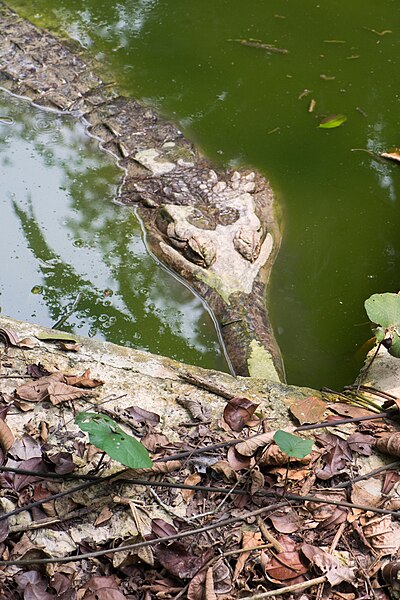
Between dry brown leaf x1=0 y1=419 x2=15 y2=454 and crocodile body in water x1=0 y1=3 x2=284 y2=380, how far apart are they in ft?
4.81

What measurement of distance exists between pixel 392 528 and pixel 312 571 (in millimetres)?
273

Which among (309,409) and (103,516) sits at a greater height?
(103,516)

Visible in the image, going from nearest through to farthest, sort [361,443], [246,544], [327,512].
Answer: [246,544] < [327,512] < [361,443]

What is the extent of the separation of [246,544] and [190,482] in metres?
0.25

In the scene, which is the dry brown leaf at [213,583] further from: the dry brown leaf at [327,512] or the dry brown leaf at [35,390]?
the dry brown leaf at [35,390]

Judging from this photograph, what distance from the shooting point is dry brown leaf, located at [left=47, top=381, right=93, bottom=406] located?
2.15 meters

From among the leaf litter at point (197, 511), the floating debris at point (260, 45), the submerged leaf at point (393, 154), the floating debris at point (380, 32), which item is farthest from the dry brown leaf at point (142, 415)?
the floating debris at point (380, 32)

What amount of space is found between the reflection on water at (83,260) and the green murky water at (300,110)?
555mm

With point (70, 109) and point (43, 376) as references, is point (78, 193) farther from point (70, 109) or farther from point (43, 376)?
point (43, 376)

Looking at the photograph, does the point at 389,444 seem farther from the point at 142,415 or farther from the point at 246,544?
the point at 142,415

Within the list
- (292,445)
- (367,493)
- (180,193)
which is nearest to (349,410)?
(367,493)

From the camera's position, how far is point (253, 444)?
6.44 feet

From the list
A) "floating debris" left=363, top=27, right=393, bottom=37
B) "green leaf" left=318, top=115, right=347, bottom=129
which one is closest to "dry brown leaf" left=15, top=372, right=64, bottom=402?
"green leaf" left=318, top=115, right=347, bottom=129

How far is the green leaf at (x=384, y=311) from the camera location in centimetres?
233
